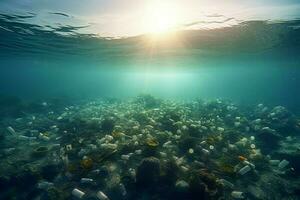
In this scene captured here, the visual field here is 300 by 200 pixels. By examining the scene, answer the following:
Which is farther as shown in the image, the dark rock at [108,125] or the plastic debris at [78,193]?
the dark rock at [108,125]

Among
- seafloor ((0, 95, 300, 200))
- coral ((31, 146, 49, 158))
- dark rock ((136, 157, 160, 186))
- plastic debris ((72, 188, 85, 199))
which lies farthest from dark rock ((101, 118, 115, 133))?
plastic debris ((72, 188, 85, 199))

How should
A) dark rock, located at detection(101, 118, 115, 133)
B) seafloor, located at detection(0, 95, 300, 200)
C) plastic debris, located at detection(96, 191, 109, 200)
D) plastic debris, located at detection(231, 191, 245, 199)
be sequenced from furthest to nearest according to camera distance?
dark rock, located at detection(101, 118, 115, 133)
seafloor, located at detection(0, 95, 300, 200)
plastic debris, located at detection(231, 191, 245, 199)
plastic debris, located at detection(96, 191, 109, 200)

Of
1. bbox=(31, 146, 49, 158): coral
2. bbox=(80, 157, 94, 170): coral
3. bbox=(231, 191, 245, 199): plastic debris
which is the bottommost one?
bbox=(31, 146, 49, 158): coral

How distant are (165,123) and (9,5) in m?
10.5

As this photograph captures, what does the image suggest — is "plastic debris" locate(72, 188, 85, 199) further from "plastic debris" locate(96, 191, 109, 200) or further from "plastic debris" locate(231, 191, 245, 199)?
"plastic debris" locate(231, 191, 245, 199)

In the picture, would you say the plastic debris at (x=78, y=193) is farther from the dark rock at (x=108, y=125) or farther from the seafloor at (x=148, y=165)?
the dark rock at (x=108, y=125)

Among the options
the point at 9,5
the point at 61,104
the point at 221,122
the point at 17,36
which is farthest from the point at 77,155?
the point at 61,104

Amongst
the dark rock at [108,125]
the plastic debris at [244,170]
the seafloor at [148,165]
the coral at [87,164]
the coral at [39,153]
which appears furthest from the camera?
the dark rock at [108,125]

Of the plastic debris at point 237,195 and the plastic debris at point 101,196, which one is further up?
the plastic debris at point 237,195

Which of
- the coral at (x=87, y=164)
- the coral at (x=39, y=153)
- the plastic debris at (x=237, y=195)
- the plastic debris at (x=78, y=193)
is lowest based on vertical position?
the coral at (x=39, y=153)

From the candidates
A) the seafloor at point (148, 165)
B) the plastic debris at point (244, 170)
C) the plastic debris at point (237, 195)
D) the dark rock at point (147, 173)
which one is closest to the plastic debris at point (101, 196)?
the seafloor at point (148, 165)

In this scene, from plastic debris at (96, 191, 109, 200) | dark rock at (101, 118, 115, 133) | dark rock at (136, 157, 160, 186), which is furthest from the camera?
dark rock at (101, 118, 115, 133)

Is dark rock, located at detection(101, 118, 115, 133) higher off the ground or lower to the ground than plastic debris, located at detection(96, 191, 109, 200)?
lower

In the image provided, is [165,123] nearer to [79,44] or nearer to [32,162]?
[32,162]
